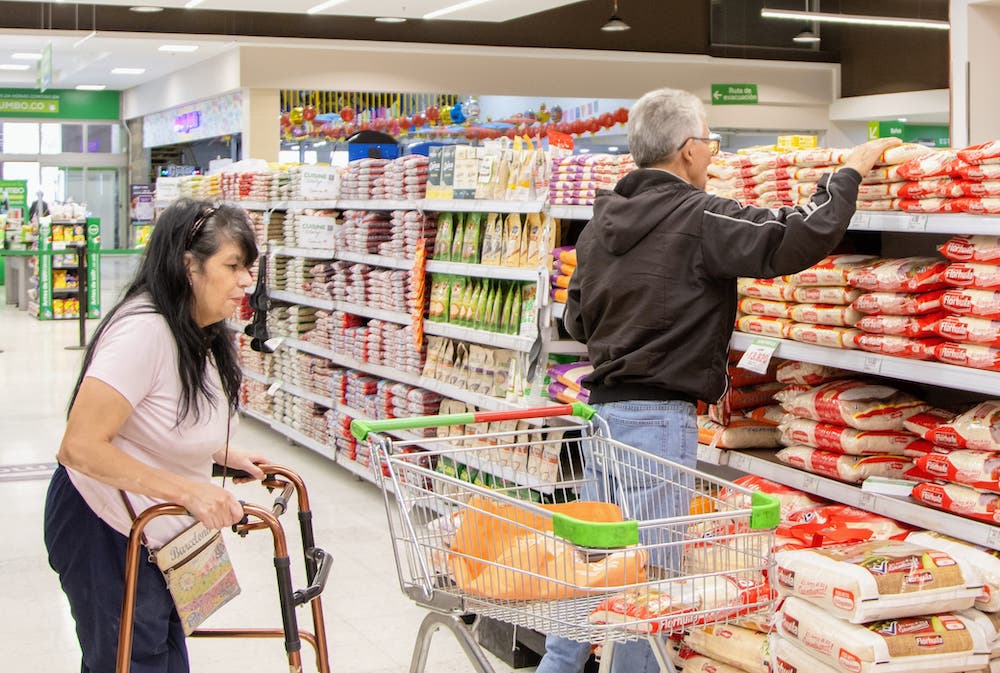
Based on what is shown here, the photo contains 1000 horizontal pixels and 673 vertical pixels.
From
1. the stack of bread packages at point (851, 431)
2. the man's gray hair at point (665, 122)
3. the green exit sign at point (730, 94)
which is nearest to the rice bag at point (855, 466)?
the stack of bread packages at point (851, 431)

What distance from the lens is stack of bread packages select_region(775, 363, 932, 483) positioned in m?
3.32

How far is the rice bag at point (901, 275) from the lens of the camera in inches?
122

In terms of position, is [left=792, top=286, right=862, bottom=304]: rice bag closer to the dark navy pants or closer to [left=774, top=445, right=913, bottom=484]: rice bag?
[left=774, top=445, right=913, bottom=484]: rice bag

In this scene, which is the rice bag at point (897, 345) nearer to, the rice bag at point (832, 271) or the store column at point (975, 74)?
the rice bag at point (832, 271)

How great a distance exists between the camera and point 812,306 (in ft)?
11.3

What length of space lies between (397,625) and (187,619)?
7.30 feet

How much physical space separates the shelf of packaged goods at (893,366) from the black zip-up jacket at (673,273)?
411mm

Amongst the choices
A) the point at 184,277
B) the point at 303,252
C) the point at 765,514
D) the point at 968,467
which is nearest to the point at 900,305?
the point at 968,467

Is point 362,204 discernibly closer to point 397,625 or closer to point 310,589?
point 397,625

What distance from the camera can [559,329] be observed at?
501cm

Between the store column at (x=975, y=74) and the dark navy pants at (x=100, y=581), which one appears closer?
the dark navy pants at (x=100, y=581)

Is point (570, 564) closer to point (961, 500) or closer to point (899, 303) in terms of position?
point (961, 500)

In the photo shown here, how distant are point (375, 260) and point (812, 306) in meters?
3.79

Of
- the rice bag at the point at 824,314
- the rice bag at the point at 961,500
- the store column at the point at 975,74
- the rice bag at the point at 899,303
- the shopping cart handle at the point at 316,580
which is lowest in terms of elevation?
the shopping cart handle at the point at 316,580
